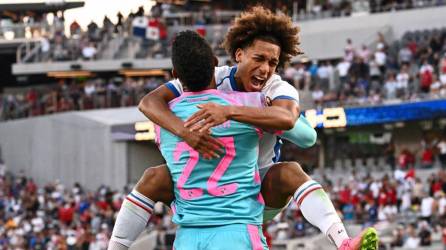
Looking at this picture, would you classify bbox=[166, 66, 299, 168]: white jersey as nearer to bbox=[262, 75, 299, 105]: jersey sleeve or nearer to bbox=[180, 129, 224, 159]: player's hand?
bbox=[262, 75, 299, 105]: jersey sleeve

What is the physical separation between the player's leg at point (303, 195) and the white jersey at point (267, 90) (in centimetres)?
11

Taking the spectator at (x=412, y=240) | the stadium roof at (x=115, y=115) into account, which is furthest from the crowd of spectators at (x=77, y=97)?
the spectator at (x=412, y=240)

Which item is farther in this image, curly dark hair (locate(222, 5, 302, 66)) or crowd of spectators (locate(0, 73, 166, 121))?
crowd of spectators (locate(0, 73, 166, 121))

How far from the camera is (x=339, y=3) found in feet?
116

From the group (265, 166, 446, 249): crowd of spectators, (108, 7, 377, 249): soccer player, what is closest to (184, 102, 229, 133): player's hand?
(108, 7, 377, 249): soccer player

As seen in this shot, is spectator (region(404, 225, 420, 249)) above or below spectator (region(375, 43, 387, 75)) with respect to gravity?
below

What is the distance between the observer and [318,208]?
6.75m

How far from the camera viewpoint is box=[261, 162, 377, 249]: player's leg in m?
6.74

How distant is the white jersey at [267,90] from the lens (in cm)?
673

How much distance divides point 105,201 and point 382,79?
5741mm

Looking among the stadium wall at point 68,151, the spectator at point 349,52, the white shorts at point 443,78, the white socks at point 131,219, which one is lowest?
the stadium wall at point 68,151

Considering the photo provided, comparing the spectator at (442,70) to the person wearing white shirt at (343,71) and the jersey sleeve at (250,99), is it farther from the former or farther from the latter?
the jersey sleeve at (250,99)

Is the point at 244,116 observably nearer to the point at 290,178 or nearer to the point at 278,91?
the point at 278,91

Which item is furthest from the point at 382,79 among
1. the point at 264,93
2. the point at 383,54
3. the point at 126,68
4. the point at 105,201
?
the point at 264,93
